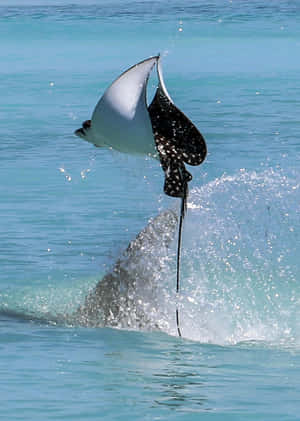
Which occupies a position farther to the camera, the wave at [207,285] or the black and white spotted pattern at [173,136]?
the wave at [207,285]

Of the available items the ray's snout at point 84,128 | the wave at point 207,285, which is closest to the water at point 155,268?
the wave at point 207,285

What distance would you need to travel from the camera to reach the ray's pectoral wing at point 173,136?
6.46 m

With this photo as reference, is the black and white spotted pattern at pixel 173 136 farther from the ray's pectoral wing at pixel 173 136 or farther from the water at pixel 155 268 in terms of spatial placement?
the water at pixel 155 268

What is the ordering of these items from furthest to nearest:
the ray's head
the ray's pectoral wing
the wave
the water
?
1. the wave
2. the ray's head
3. the water
4. the ray's pectoral wing

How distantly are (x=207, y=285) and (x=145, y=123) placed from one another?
4.14 m

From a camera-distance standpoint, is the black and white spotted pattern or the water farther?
the water

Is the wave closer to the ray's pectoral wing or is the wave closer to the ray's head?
the ray's head

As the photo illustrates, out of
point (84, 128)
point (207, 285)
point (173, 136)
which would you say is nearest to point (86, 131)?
point (84, 128)

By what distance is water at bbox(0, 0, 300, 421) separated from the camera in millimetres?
6602

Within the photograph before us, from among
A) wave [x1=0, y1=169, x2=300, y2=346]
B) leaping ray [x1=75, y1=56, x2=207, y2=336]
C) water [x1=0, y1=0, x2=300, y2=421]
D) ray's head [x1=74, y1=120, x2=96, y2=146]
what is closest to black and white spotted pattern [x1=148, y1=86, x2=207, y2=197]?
leaping ray [x1=75, y1=56, x2=207, y2=336]

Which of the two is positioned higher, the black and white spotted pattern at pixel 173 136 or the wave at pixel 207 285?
the black and white spotted pattern at pixel 173 136

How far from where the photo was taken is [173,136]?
650 centimetres

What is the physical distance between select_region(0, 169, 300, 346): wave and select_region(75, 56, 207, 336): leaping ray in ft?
4.59

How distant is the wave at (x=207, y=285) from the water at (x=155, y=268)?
27mm
